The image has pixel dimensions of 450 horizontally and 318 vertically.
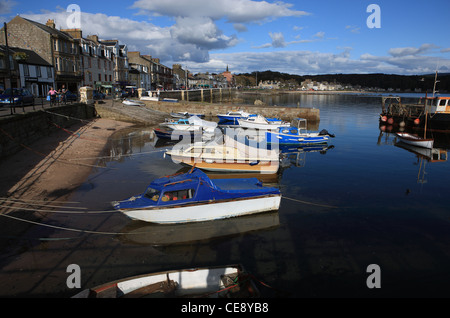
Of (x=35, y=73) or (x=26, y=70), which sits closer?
(x=26, y=70)

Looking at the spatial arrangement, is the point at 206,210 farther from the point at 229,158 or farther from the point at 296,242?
the point at 229,158

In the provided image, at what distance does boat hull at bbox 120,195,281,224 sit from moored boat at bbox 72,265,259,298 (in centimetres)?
449

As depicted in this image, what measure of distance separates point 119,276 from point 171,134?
75.5 feet

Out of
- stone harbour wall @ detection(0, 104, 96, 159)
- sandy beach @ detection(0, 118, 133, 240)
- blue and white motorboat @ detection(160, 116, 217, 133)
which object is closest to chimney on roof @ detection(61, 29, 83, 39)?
stone harbour wall @ detection(0, 104, 96, 159)

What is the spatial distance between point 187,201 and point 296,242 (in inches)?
187

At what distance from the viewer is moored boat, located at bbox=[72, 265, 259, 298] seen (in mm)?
A: 6849

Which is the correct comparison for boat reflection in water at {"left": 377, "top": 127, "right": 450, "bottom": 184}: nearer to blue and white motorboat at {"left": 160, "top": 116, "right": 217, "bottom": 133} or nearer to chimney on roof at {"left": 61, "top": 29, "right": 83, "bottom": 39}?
blue and white motorboat at {"left": 160, "top": 116, "right": 217, "bottom": 133}

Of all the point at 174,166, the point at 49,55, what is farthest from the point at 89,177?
the point at 49,55

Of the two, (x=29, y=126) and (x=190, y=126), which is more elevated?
(x=29, y=126)

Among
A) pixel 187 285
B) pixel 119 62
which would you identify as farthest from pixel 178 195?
pixel 119 62

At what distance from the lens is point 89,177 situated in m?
17.8

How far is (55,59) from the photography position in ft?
156
